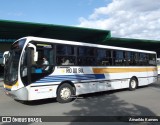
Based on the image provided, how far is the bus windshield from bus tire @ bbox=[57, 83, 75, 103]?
6.81 feet

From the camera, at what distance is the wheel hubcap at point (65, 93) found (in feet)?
38.2

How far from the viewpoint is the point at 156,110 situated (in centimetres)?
993

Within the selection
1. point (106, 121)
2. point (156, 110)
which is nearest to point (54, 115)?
point (106, 121)

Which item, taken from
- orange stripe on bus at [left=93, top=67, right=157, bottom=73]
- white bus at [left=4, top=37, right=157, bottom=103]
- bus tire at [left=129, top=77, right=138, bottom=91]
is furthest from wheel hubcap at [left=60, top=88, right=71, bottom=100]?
bus tire at [left=129, top=77, right=138, bottom=91]

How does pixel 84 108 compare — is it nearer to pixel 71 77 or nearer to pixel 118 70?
pixel 71 77

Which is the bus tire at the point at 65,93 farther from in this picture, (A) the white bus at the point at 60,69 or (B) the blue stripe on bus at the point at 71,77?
(B) the blue stripe on bus at the point at 71,77

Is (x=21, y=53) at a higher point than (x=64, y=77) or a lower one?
higher

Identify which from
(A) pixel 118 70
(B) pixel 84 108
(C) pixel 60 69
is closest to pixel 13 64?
(C) pixel 60 69

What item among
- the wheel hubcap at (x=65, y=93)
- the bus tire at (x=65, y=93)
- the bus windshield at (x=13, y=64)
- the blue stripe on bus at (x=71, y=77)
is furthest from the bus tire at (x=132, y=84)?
the bus windshield at (x=13, y=64)

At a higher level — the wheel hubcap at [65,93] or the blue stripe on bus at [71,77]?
the blue stripe on bus at [71,77]

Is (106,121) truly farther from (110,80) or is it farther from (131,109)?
(110,80)

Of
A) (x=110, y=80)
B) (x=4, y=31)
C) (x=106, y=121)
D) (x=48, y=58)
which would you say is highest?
(x=4, y=31)

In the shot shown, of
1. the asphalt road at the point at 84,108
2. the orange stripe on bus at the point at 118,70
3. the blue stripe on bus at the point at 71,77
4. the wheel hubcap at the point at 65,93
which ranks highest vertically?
the orange stripe on bus at the point at 118,70

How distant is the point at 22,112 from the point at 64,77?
2.80 m
